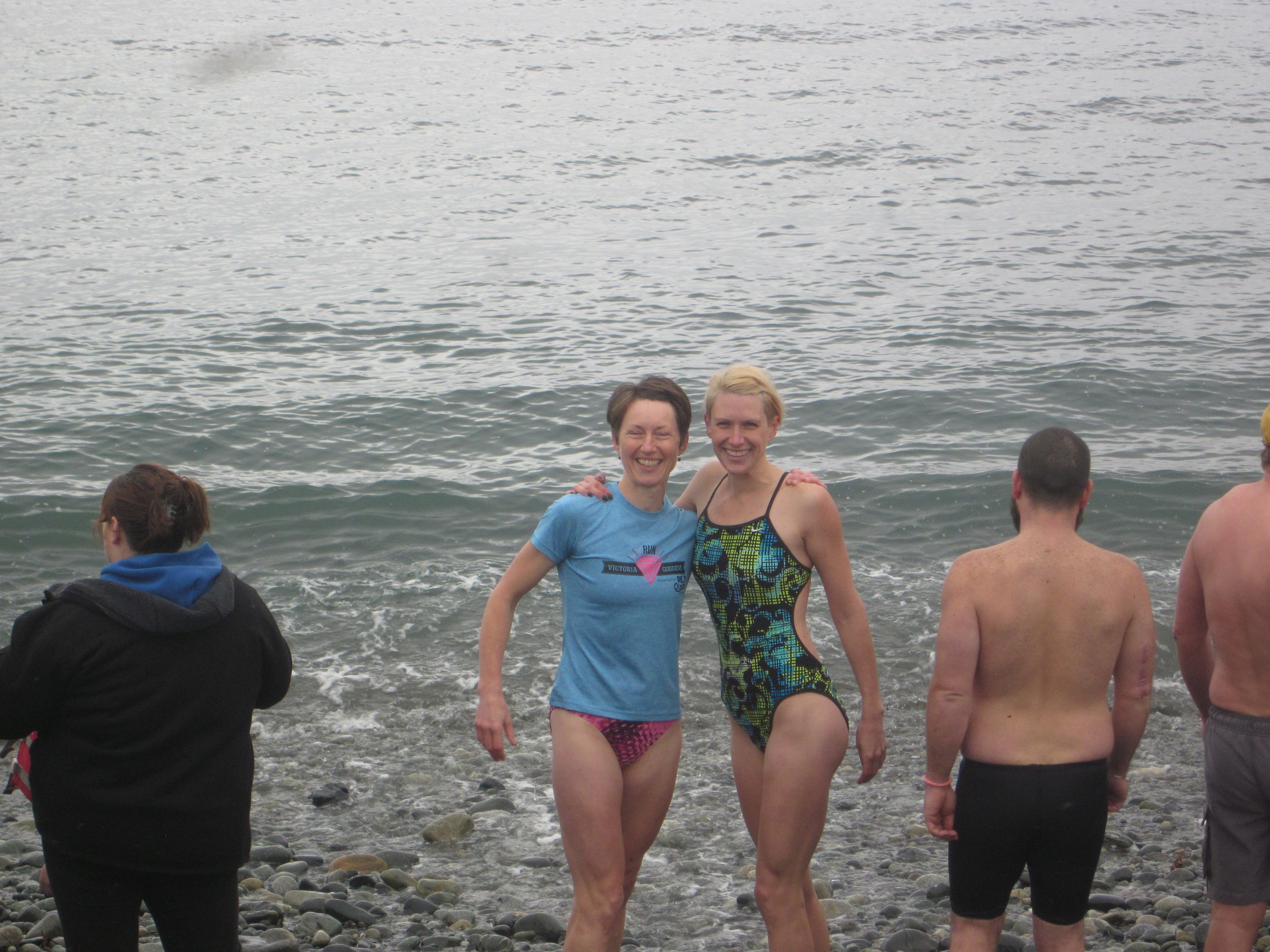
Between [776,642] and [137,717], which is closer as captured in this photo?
[137,717]

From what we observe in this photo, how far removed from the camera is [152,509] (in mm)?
3477

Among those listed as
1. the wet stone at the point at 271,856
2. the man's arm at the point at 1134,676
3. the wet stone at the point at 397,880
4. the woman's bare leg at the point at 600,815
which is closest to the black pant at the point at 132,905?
the woman's bare leg at the point at 600,815

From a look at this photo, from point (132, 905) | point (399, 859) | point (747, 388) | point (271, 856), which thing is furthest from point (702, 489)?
Result: point (271, 856)

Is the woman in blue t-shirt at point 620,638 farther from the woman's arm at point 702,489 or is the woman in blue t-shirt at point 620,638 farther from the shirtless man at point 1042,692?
the shirtless man at point 1042,692

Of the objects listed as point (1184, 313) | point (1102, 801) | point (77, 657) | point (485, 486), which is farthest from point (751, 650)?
point (1184, 313)

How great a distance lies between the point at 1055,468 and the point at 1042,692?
2.23ft

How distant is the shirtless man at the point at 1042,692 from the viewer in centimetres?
360

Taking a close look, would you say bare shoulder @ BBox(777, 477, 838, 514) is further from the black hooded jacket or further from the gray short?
the black hooded jacket

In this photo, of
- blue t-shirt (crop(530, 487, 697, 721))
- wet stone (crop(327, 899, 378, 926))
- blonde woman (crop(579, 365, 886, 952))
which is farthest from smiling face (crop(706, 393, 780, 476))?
wet stone (crop(327, 899, 378, 926))

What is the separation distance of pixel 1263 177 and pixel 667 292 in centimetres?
1651

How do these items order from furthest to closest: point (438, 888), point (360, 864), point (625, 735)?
1. point (360, 864)
2. point (438, 888)
3. point (625, 735)

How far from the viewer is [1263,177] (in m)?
29.3

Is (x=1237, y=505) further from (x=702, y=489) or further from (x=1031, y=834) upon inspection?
(x=702, y=489)

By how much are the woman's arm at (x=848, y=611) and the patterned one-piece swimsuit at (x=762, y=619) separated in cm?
9
